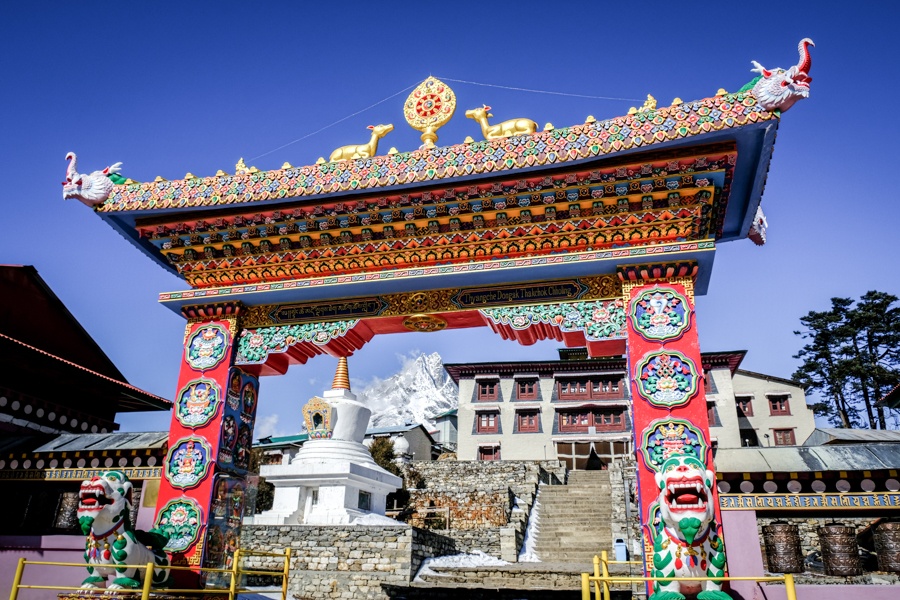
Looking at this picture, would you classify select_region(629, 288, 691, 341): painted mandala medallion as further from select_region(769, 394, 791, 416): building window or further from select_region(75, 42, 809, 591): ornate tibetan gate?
select_region(769, 394, 791, 416): building window

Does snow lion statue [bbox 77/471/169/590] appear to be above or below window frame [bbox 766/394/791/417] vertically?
below

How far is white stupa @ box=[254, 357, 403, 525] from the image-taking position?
1714 centimetres

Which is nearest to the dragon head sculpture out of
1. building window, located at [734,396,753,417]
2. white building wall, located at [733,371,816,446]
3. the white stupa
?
the white stupa

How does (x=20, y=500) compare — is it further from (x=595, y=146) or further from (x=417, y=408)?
(x=417, y=408)

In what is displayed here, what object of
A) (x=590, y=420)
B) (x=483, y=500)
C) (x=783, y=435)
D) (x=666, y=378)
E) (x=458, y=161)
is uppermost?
(x=590, y=420)

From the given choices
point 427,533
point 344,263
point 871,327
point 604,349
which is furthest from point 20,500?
point 871,327

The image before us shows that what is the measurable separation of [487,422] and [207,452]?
116 feet

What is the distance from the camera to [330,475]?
675 inches

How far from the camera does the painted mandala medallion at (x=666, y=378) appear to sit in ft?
26.2

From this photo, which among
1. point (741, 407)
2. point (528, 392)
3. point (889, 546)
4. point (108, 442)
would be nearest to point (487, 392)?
point (528, 392)

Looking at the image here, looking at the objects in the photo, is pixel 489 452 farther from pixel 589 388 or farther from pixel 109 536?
pixel 109 536

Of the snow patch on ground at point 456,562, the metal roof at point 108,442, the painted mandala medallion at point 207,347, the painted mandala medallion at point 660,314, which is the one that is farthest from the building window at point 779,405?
the painted mandala medallion at point 207,347

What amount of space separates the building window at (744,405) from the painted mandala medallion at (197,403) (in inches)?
1600

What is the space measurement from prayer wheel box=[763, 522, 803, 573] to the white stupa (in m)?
10.5
